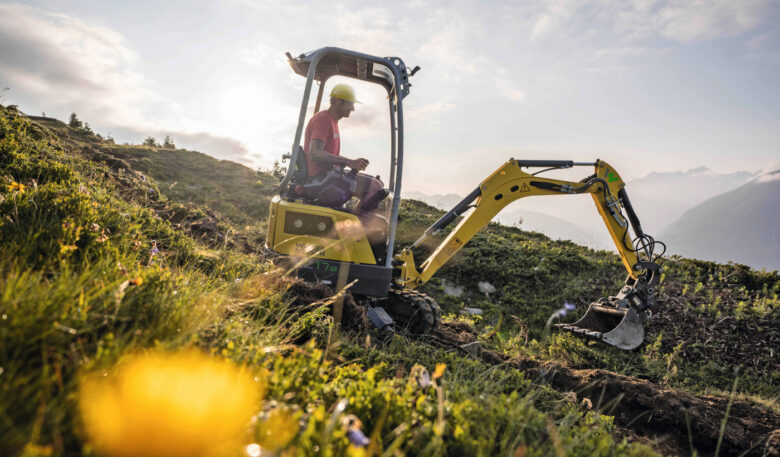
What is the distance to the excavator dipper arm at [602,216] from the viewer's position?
6.27 meters

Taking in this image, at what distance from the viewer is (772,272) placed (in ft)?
29.3

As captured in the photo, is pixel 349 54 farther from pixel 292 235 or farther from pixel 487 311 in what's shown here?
pixel 487 311

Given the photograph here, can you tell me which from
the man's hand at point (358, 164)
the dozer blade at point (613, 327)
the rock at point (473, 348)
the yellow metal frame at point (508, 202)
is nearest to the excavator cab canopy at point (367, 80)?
the man's hand at point (358, 164)

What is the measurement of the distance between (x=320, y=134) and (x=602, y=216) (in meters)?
4.80

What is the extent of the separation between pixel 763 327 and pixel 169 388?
9489mm

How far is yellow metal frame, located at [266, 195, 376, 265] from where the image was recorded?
5.11 m

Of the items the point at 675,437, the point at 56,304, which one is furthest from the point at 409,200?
the point at 56,304

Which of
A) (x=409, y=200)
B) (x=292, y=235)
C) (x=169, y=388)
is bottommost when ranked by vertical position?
(x=169, y=388)

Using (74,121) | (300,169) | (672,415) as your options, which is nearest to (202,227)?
(300,169)

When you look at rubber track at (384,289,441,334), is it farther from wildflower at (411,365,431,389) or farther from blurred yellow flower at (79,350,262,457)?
blurred yellow flower at (79,350,262,457)

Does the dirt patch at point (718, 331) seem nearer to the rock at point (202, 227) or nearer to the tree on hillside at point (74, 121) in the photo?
the rock at point (202, 227)

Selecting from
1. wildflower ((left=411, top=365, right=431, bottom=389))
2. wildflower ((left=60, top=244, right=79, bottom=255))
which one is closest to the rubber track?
wildflower ((left=411, top=365, right=431, bottom=389))

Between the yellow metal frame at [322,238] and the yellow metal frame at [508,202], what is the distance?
1.28 meters

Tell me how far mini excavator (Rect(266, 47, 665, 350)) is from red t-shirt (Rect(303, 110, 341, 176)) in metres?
0.11
